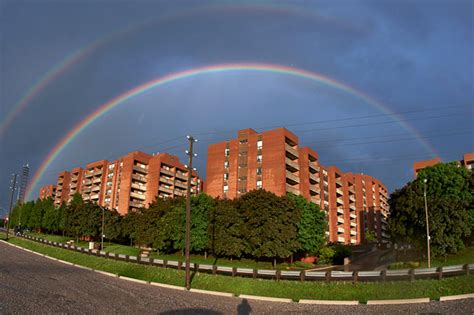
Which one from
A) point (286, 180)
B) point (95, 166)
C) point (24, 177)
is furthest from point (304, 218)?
point (24, 177)

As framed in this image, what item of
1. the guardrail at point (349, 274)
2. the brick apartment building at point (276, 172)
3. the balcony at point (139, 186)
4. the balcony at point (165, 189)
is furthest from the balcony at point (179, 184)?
the guardrail at point (349, 274)

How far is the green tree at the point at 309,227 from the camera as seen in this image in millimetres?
55969

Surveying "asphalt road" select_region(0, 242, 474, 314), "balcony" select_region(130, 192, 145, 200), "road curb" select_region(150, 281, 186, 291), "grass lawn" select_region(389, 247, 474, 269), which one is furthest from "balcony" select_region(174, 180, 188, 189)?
"asphalt road" select_region(0, 242, 474, 314)

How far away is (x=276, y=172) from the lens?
8119 centimetres

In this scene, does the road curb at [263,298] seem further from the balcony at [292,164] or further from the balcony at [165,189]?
the balcony at [165,189]

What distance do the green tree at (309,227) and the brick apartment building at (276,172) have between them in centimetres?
1794

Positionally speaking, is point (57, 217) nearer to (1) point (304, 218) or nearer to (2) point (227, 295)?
(1) point (304, 218)

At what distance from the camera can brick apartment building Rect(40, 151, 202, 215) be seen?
112m

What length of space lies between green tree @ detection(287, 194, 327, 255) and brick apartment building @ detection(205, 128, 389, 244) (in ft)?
58.9

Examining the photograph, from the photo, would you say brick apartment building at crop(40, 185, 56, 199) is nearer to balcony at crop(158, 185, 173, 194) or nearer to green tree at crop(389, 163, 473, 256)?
balcony at crop(158, 185, 173, 194)

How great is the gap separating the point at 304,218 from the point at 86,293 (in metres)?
43.1

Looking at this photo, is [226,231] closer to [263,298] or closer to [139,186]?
[263,298]

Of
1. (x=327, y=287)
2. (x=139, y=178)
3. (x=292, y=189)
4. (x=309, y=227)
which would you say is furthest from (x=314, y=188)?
(x=327, y=287)

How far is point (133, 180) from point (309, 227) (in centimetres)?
6898
